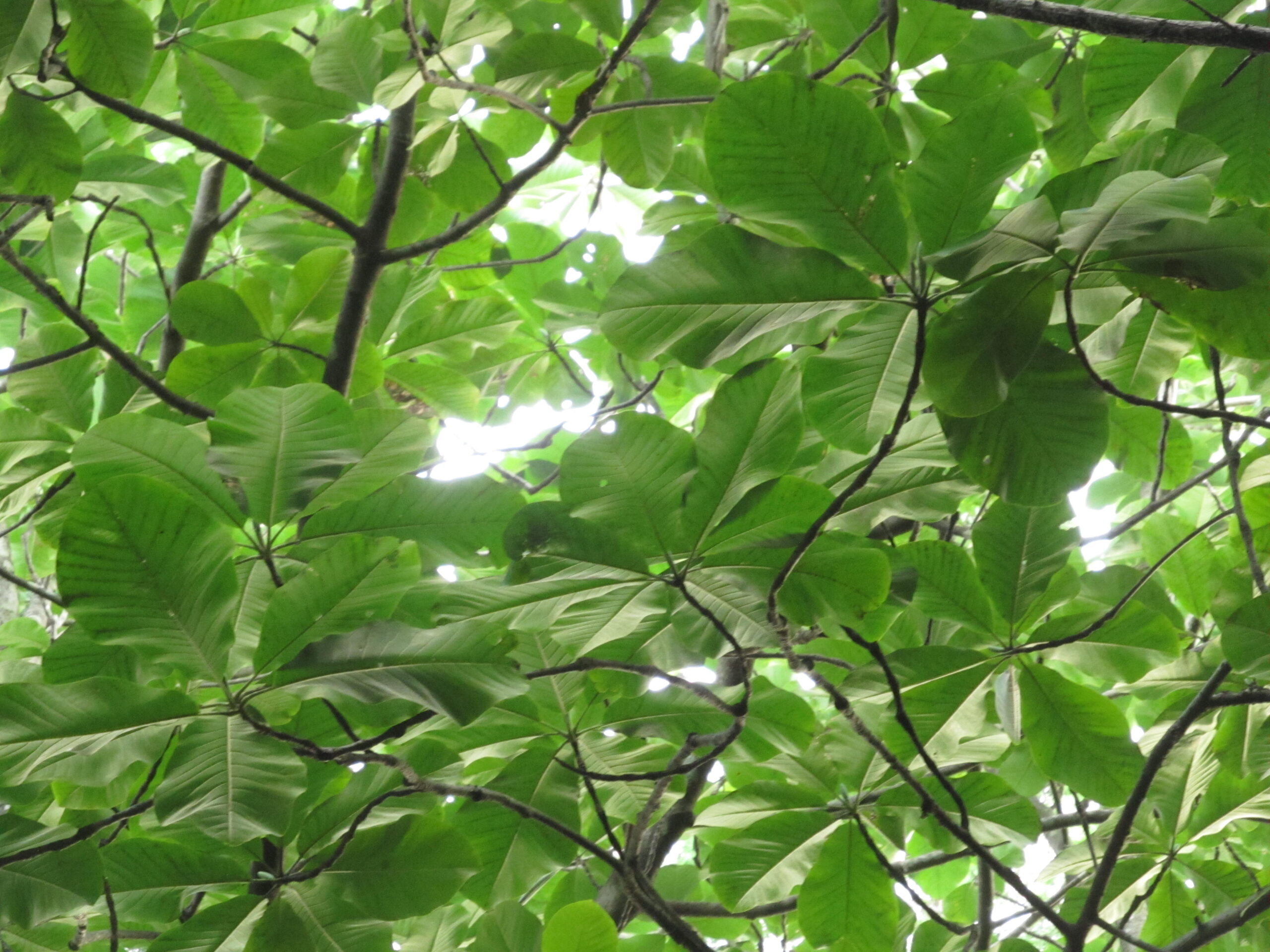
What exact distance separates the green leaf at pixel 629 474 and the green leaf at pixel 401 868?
41 cm

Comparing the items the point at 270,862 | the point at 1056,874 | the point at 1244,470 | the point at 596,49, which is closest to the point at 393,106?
the point at 596,49

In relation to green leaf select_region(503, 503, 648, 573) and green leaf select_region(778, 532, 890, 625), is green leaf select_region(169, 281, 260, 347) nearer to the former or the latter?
green leaf select_region(503, 503, 648, 573)

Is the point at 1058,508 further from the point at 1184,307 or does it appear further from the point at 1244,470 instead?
the point at 1184,307

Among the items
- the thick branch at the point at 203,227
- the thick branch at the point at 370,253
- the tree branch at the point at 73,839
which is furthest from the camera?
the thick branch at the point at 203,227

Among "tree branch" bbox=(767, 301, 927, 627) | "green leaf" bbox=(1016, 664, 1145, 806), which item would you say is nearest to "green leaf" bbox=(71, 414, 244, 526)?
"tree branch" bbox=(767, 301, 927, 627)

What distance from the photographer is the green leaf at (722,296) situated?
0.80 meters

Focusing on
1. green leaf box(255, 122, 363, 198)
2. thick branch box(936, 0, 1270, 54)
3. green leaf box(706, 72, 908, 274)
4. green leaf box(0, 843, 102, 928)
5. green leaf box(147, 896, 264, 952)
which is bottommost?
green leaf box(147, 896, 264, 952)

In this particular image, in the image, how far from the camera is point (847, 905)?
1.13 metres

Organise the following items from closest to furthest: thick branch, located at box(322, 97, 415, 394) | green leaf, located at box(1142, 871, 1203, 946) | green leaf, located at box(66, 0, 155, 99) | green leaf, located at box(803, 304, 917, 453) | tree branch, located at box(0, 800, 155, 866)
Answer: green leaf, located at box(803, 304, 917, 453), tree branch, located at box(0, 800, 155, 866), green leaf, located at box(66, 0, 155, 99), green leaf, located at box(1142, 871, 1203, 946), thick branch, located at box(322, 97, 415, 394)

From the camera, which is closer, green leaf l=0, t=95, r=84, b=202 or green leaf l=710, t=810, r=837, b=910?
green leaf l=710, t=810, r=837, b=910

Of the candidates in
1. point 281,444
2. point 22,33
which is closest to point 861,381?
point 281,444

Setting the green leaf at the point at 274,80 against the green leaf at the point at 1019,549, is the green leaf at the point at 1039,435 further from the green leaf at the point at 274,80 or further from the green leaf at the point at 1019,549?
the green leaf at the point at 274,80

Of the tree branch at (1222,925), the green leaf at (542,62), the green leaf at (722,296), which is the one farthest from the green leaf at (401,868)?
the green leaf at (542,62)

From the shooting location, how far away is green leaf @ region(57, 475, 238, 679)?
2.53 feet
